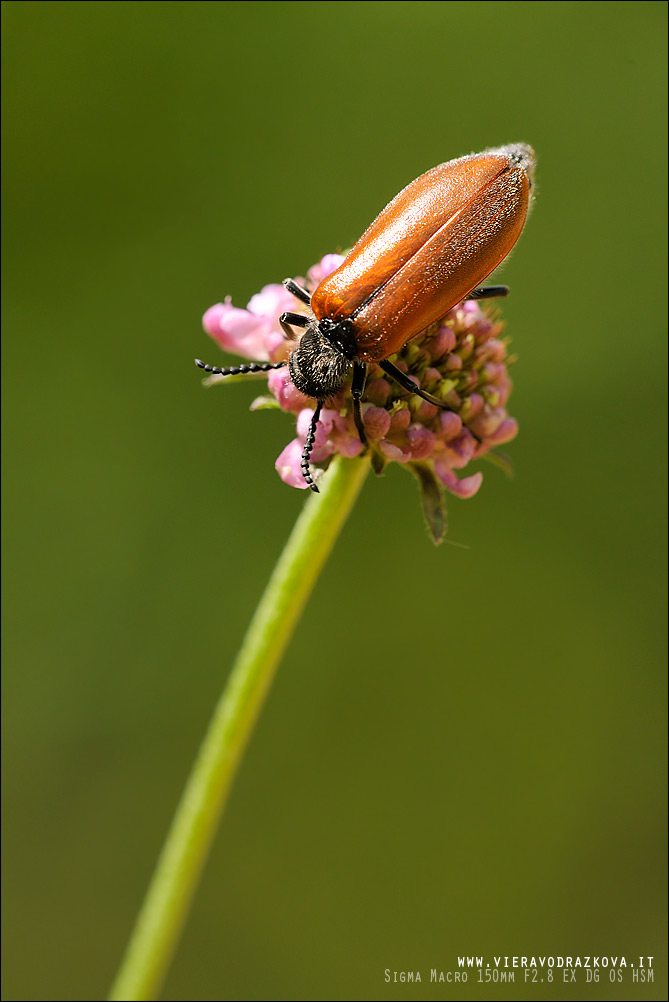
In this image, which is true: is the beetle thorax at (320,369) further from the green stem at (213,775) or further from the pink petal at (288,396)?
the green stem at (213,775)

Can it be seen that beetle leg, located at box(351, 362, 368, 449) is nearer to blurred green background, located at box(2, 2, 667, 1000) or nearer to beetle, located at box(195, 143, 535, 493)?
beetle, located at box(195, 143, 535, 493)

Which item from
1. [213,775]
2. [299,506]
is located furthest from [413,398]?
[299,506]

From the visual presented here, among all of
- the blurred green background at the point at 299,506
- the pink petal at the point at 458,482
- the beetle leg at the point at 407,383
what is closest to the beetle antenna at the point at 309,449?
the beetle leg at the point at 407,383

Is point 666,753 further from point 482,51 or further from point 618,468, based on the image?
point 482,51

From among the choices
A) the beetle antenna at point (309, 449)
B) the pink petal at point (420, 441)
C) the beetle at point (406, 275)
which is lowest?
the beetle antenna at point (309, 449)

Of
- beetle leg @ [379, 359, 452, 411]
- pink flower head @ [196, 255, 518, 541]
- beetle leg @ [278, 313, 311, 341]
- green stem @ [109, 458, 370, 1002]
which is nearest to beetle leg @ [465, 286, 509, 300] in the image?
pink flower head @ [196, 255, 518, 541]

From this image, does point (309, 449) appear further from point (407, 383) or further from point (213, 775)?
point (213, 775)
